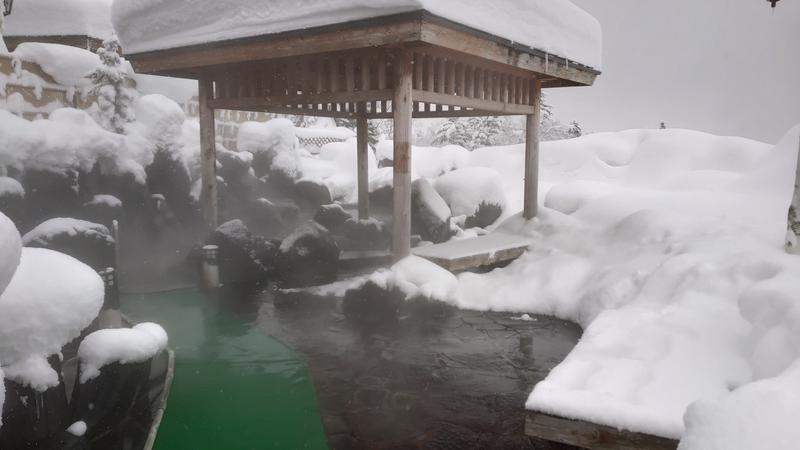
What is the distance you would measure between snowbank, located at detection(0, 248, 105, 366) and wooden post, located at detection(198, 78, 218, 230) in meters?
5.01

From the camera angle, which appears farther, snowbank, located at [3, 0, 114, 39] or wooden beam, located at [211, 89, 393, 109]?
snowbank, located at [3, 0, 114, 39]

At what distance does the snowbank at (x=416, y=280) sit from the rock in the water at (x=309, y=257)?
1.90 meters

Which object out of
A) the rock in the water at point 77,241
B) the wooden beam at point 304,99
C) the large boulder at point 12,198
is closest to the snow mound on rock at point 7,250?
the rock in the water at point 77,241

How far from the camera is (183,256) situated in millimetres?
9086

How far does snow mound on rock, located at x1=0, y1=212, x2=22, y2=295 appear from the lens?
2.28 m

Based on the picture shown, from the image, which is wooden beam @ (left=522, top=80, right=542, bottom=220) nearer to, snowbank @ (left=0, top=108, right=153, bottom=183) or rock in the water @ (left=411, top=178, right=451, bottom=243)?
rock in the water @ (left=411, top=178, right=451, bottom=243)

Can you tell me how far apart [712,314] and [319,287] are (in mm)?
4848

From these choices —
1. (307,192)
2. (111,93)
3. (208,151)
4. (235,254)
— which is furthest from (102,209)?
(307,192)

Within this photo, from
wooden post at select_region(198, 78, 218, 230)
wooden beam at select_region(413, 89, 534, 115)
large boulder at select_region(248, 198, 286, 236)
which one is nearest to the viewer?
wooden beam at select_region(413, 89, 534, 115)

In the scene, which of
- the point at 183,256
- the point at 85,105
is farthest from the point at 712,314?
the point at 85,105

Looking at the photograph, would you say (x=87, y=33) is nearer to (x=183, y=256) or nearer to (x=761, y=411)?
(x=183, y=256)

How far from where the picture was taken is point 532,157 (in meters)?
8.71

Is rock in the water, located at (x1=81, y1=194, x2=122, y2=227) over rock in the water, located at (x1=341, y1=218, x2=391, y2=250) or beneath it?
over

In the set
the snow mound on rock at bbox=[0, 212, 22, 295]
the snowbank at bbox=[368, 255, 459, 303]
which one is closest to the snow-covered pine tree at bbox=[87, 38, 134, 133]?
the snowbank at bbox=[368, 255, 459, 303]
